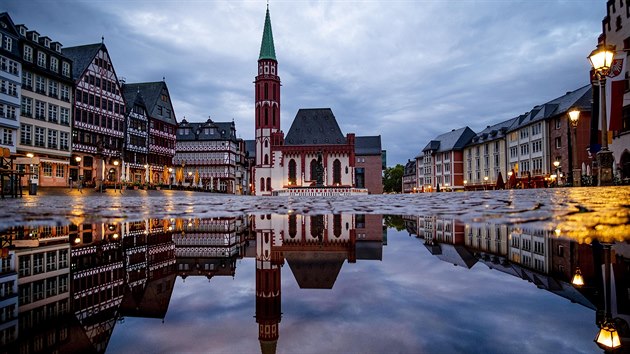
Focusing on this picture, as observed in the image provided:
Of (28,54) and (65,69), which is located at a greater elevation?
(65,69)

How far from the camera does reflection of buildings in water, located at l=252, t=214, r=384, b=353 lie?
1627mm

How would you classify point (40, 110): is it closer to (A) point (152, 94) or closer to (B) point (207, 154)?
(A) point (152, 94)

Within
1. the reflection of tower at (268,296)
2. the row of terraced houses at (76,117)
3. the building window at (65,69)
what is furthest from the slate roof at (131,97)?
the reflection of tower at (268,296)

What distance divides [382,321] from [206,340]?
61cm

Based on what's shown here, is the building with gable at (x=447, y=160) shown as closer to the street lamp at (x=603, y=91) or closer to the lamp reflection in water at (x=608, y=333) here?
the street lamp at (x=603, y=91)

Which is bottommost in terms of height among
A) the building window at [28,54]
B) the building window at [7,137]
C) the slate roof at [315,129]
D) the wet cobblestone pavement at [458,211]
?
the wet cobblestone pavement at [458,211]

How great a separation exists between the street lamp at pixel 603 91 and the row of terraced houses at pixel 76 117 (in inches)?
907

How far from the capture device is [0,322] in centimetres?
144

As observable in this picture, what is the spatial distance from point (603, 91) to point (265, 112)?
54869 millimetres

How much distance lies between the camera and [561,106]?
5359cm

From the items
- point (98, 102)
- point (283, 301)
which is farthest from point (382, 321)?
point (98, 102)

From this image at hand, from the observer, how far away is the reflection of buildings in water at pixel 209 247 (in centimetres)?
273

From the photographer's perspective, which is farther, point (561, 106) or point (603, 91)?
point (561, 106)

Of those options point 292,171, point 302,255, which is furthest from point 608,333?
point 292,171
